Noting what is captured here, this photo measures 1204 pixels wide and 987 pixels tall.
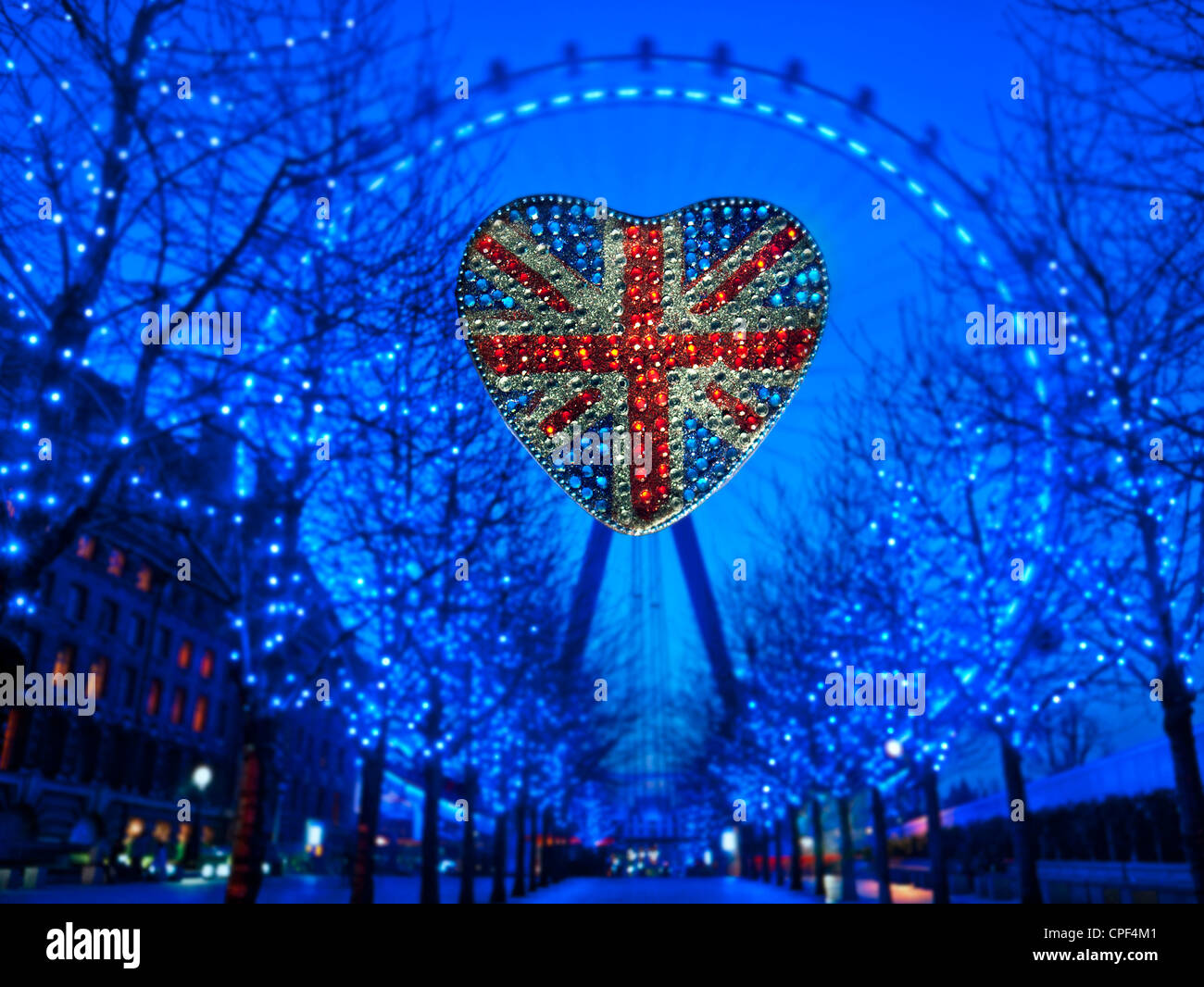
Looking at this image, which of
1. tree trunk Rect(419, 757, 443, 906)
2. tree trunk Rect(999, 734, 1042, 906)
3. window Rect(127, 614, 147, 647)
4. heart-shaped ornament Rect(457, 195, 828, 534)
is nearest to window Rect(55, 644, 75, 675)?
window Rect(127, 614, 147, 647)

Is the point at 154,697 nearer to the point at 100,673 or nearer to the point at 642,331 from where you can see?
the point at 100,673

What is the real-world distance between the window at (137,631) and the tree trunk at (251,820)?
101 ft

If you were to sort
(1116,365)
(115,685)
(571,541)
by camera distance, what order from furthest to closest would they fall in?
(115,685)
(571,541)
(1116,365)

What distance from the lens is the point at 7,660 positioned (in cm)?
1088

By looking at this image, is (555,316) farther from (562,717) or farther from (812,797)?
(812,797)

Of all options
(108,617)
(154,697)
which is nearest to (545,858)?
(154,697)

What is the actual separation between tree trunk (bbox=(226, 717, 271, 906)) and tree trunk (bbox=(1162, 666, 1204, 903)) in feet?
38.7

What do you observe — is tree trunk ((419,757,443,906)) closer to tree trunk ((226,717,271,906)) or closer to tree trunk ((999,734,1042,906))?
tree trunk ((226,717,271,906))

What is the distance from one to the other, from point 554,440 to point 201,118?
445 centimetres

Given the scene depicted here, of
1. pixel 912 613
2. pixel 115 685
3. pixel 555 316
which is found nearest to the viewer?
pixel 555 316

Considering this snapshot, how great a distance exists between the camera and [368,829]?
1994 cm

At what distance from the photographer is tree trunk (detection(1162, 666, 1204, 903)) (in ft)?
45.2

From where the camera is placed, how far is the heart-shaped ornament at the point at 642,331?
9867 millimetres

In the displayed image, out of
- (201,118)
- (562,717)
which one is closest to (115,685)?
(562,717)
